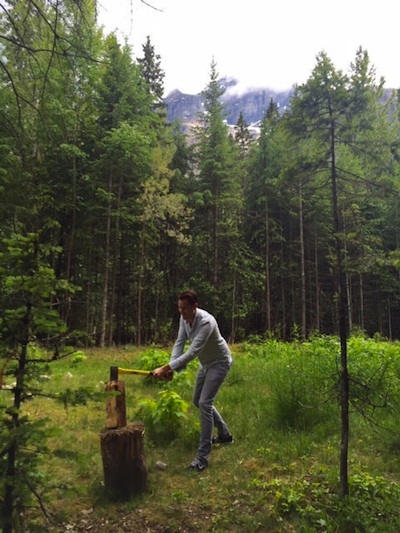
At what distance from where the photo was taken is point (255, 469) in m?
4.32

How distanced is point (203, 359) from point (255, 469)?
1.34 m

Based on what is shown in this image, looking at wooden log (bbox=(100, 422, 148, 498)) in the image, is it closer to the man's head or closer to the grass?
the grass

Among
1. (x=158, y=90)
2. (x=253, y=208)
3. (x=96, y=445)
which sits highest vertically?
(x=158, y=90)

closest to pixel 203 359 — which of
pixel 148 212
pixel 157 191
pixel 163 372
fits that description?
pixel 163 372

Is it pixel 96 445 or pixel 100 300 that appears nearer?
pixel 96 445

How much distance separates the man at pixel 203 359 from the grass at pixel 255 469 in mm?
364

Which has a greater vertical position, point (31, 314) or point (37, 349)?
point (31, 314)

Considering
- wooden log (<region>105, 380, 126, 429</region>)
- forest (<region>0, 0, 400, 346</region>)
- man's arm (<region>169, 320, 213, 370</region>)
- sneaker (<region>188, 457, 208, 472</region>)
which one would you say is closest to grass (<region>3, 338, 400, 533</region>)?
sneaker (<region>188, 457, 208, 472</region>)

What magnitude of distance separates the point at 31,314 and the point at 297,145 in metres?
3.39

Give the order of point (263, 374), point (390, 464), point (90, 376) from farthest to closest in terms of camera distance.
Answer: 1. point (90, 376)
2. point (263, 374)
3. point (390, 464)

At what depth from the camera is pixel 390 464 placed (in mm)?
4219

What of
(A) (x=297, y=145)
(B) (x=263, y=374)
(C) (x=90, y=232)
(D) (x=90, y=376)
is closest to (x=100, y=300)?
(C) (x=90, y=232)

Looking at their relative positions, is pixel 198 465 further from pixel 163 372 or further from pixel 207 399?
pixel 163 372

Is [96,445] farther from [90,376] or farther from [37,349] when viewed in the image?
[90,376]
